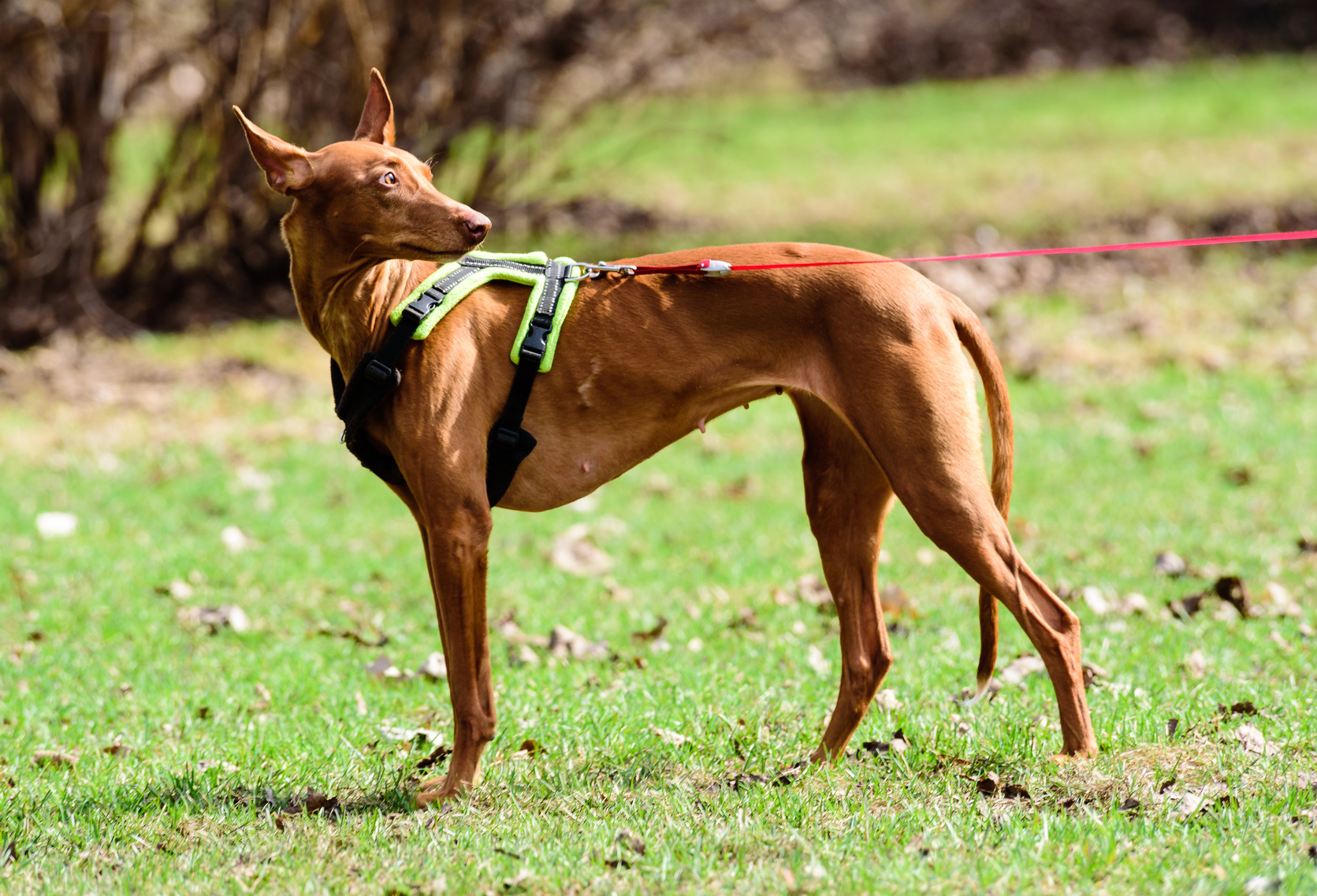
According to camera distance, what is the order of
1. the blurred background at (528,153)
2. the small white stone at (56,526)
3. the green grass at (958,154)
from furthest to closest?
the green grass at (958,154) < the blurred background at (528,153) < the small white stone at (56,526)

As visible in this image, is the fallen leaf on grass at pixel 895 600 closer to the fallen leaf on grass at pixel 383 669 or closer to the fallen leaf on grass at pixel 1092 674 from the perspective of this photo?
the fallen leaf on grass at pixel 1092 674

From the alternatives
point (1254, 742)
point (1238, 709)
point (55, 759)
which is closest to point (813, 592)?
point (1238, 709)

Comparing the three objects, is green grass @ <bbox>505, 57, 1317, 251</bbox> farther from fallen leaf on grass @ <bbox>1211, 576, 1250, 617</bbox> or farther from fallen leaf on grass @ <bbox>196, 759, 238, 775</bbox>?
fallen leaf on grass @ <bbox>196, 759, 238, 775</bbox>

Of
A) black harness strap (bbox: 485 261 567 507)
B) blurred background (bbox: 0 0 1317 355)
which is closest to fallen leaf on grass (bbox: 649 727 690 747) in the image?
black harness strap (bbox: 485 261 567 507)

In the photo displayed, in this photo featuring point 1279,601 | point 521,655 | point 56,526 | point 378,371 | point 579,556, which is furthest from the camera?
point 56,526

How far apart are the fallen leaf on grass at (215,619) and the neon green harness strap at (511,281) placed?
2.49 meters

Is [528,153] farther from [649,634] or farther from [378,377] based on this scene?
[378,377]

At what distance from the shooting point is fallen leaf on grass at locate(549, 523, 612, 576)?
649 cm

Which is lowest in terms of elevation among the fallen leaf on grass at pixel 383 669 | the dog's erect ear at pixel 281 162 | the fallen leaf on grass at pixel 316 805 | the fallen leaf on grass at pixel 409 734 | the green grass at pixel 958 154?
the green grass at pixel 958 154

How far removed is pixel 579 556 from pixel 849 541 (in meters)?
2.74

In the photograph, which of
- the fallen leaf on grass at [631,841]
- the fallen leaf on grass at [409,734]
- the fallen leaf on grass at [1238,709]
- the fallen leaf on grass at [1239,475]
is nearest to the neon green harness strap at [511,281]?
the fallen leaf on grass at [631,841]

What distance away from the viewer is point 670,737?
13.8ft

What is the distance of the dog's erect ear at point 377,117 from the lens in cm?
380

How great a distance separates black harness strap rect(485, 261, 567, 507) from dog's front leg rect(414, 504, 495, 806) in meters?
0.15
